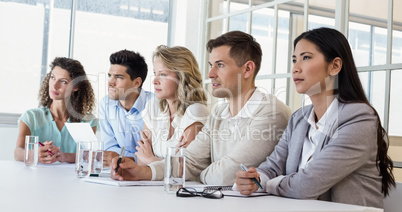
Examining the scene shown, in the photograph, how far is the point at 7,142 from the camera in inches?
149

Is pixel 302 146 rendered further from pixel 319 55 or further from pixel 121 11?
pixel 121 11

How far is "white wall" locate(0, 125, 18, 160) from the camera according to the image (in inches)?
148

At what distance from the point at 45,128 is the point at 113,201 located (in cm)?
191

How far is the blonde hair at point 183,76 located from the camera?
8.85 ft

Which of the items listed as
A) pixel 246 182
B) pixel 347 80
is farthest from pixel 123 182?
pixel 347 80

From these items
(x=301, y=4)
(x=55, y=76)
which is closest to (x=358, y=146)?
(x=301, y=4)

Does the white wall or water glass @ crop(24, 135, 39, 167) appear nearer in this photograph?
water glass @ crop(24, 135, 39, 167)

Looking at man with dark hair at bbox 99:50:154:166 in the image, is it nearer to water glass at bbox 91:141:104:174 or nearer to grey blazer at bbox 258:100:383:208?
water glass at bbox 91:141:104:174

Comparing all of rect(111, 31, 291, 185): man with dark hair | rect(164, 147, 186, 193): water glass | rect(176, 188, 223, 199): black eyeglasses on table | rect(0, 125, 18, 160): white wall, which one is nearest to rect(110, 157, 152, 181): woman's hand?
rect(111, 31, 291, 185): man with dark hair

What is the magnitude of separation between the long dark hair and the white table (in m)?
0.39

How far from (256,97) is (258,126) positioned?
7.7 inches

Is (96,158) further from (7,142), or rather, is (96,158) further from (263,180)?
(7,142)

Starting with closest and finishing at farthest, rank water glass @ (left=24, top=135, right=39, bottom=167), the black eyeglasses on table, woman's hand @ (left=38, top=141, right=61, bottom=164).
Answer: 1. the black eyeglasses on table
2. water glass @ (left=24, top=135, right=39, bottom=167)
3. woman's hand @ (left=38, top=141, right=61, bottom=164)

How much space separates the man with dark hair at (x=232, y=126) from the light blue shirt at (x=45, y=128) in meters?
1.14
